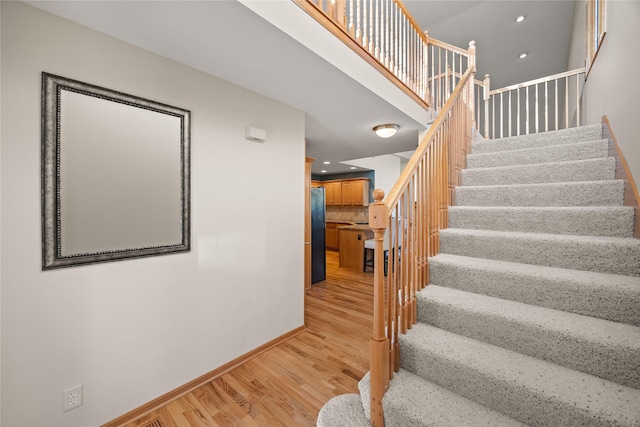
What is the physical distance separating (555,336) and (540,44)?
18.5 ft

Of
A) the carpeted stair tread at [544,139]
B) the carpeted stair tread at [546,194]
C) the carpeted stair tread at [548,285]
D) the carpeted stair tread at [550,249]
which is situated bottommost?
the carpeted stair tread at [548,285]

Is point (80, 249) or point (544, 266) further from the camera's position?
point (544, 266)

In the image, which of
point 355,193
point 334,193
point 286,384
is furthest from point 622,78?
point 334,193

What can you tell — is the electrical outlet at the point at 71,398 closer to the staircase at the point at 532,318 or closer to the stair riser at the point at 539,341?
the staircase at the point at 532,318

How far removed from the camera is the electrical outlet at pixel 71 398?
1419 mm

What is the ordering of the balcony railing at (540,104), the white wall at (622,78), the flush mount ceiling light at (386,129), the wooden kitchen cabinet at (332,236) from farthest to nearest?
1. the wooden kitchen cabinet at (332,236)
2. the balcony railing at (540,104)
3. the flush mount ceiling light at (386,129)
4. the white wall at (622,78)

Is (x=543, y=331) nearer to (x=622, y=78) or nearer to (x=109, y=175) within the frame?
(x=622, y=78)

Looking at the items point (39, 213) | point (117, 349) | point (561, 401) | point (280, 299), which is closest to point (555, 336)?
point (561, 401)

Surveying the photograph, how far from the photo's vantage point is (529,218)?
1860 millimetres

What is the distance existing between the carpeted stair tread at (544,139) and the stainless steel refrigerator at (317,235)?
2618mm

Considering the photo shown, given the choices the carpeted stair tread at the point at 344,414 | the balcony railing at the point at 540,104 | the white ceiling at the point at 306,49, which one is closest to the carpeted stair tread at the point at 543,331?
the carpeted stair tread at the point at 344,414

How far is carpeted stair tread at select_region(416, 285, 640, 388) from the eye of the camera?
42.7 inches

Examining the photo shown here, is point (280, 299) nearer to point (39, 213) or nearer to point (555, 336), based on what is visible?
point (39, 213)

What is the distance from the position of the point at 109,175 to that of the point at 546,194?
2.97 metres
